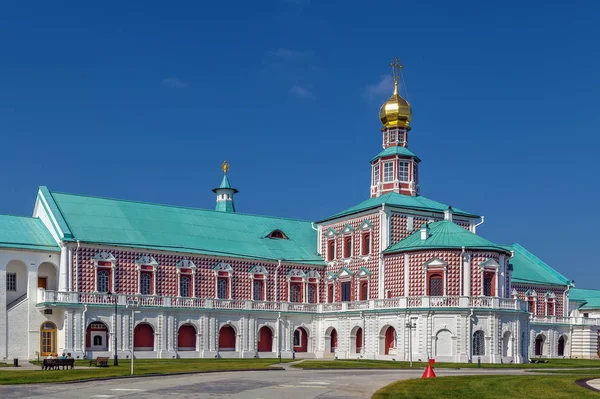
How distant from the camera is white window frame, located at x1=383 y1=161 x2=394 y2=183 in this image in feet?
255

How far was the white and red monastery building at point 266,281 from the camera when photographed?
6381 centimetres

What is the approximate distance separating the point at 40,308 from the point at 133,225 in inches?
431

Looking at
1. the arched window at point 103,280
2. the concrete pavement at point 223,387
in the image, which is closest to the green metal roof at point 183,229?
the arched window at point 103,280

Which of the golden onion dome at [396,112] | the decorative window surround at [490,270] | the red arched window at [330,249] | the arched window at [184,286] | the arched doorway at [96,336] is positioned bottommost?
the arched doorway at [96,336]

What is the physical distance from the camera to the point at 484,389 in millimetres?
33125

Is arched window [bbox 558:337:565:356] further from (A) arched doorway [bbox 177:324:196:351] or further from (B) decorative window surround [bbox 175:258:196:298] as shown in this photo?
(B) decorative window surround [bbox 175:258:196:298]

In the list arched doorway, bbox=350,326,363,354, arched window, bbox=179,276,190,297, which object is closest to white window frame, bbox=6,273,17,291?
arched window, bbox=179,276,190,297

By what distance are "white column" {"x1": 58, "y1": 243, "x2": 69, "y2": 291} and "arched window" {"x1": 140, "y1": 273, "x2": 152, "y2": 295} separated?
21.6ft

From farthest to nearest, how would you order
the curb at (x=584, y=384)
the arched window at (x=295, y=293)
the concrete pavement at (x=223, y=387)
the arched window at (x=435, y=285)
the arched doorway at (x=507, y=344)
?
the arched window at (x=295, y=293)
the arched window at (x=435, y=285)
the arched doorway at (x=507, y=344)
the curb at (x=584, y=384)
the concrete pavement at (x=223, y=387)

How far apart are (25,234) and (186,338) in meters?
15.4

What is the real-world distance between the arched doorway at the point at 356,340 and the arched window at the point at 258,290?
8.75 metres

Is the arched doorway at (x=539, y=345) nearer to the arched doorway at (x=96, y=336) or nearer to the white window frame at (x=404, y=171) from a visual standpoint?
the white window frame at (x=404, y=171)

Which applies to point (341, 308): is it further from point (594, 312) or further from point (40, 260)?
point (594, 312)

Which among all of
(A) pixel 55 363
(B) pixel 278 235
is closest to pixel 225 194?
(B) pixel 278 235
